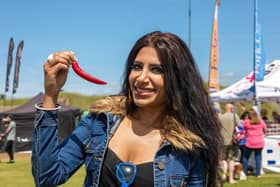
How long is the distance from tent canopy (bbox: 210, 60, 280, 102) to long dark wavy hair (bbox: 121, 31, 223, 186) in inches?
421

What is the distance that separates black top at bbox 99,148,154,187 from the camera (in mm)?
1679

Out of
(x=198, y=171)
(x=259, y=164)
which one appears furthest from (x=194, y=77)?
(x=259, y=164)

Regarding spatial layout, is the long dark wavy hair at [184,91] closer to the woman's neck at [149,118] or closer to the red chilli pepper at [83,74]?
the woman's neck at [149,118]

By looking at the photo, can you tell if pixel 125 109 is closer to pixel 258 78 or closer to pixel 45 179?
pixel 45 179

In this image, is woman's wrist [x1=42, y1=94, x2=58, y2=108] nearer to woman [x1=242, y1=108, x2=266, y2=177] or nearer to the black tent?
woman [x1=242, y1=108, x2=266, y2=177]

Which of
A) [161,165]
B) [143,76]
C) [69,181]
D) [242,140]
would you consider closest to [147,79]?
[143,76]

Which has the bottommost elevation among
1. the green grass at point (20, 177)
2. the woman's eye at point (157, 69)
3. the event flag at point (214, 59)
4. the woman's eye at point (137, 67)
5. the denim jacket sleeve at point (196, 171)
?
the green grass at point (20, 177)

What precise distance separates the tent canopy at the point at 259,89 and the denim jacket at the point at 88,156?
1089 centimetres

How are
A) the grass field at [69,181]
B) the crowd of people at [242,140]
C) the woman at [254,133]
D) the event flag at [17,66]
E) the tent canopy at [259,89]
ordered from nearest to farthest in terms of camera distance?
the grass field at [69,181]
the crowd of people at [242,140]
the woman at [254,133]
the tent canopy at [259,89]
the event flag at [17,66]

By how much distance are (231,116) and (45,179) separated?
26.8ft

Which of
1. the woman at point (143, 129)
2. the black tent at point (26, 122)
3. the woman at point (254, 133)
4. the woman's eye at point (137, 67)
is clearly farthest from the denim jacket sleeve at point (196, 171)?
the black tent at point (26, 122)

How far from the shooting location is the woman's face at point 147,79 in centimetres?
177

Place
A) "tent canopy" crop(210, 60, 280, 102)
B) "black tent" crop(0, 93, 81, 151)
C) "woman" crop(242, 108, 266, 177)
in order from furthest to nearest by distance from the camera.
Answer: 1. "black tent" crop(0, 93, 81, 151)
2. "tent canopy" crop(210, 60, 280, 102)
3. "woman" crop(242, 108, 266, 177)

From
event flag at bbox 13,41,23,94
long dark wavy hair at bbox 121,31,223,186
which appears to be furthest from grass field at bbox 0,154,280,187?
event flag at bbox 13,41,23,94
